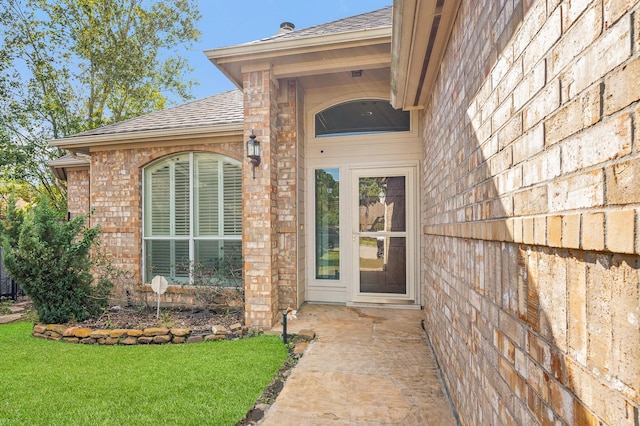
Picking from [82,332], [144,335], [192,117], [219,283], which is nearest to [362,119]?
[192,117]

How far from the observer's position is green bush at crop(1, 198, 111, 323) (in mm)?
4496

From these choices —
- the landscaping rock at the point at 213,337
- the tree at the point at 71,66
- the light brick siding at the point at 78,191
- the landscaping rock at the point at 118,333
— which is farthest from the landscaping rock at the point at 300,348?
the tree at the point at 71,66

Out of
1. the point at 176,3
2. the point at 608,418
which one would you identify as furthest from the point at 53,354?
the point at 176,3

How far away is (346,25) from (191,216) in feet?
13.1

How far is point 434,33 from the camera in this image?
264cm

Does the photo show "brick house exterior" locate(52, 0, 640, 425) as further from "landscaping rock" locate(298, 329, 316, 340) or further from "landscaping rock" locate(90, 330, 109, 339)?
"landscaping rock" locate(90, 330, 109, 339)

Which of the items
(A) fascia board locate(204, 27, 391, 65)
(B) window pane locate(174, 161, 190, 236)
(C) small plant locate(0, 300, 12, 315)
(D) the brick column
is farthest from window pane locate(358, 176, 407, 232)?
(C) small plant locate(0, 300, 12, 315)

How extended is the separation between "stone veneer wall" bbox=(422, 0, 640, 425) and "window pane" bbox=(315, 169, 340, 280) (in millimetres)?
3514

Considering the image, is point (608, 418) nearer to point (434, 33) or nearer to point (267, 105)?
point (434, 33)

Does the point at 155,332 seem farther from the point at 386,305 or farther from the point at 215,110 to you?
the point at 215,110

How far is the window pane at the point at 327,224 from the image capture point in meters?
5.47

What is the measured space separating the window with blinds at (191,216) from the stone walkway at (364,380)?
204 cm

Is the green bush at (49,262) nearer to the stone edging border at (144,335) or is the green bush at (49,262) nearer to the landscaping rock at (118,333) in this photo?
the stone edging border at (144,335)

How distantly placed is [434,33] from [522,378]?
2.49 metres
